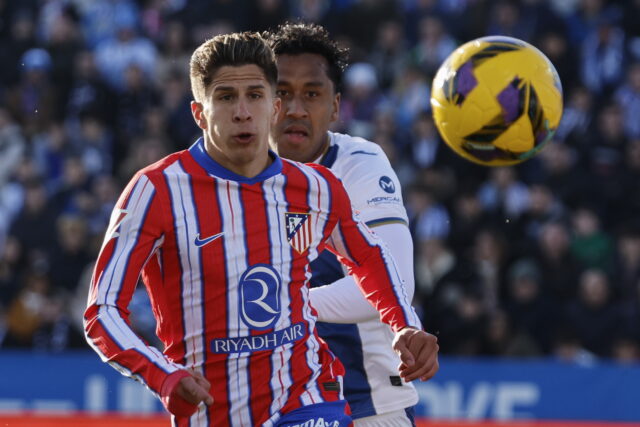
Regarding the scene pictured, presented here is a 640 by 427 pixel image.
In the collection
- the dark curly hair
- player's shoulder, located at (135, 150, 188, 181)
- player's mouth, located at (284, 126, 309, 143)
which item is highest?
the dark curly hair

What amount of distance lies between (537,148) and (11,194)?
8792 millimetres

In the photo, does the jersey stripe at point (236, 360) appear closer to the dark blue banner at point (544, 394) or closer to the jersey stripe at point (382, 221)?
the jersey stripe at point (382, 221)

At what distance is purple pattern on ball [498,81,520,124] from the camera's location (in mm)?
5539

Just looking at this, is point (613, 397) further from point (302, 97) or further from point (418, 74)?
point (302, 97)

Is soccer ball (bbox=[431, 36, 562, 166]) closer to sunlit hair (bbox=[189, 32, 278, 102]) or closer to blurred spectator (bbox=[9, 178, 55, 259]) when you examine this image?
sunlit hair (bbox=[189, 32, 278, 102])

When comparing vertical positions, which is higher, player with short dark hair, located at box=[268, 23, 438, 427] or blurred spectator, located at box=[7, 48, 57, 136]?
blurred spectator, located at box=[7, 48, 57, 136]

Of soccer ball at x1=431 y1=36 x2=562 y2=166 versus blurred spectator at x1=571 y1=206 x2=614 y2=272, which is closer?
soccer ball at x1=431 y1=36 x2=562 y2=166

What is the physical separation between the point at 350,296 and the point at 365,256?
432 mm

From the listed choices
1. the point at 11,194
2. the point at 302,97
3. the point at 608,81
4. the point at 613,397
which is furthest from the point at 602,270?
the point at 302,97

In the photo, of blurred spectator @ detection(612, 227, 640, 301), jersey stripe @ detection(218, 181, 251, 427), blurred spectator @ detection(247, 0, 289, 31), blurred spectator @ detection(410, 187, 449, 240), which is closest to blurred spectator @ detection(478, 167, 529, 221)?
blurred spectator @ detection(410, 187, 449, 240)

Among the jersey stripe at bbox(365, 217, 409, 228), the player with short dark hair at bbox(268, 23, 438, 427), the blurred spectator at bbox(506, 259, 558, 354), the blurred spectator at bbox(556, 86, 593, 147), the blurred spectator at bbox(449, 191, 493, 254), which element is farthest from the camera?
the blurred spectator at bbox(556, 86, 593, 147)

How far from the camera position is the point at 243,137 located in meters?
4.12

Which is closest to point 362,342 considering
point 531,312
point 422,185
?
point 531,312

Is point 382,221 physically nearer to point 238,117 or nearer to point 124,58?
point 238,117
